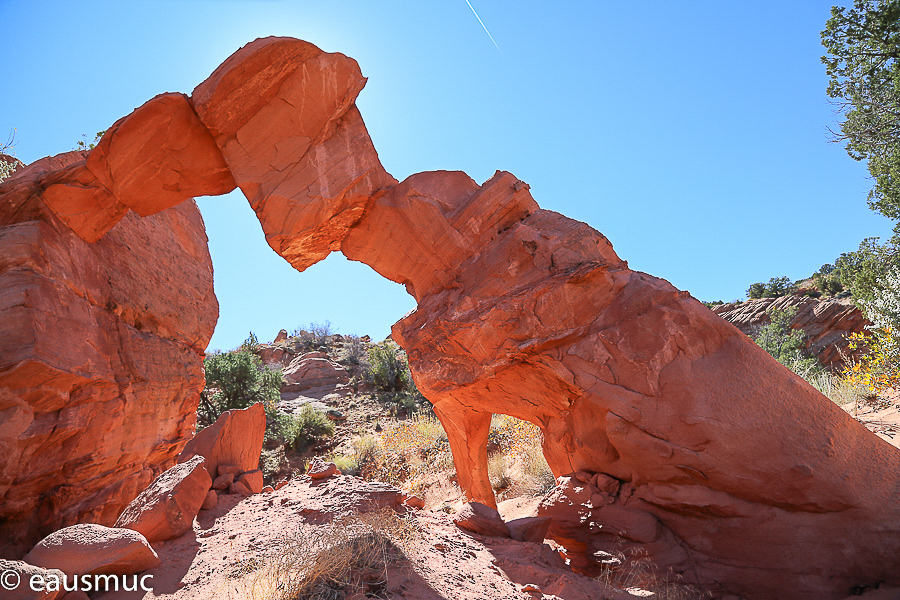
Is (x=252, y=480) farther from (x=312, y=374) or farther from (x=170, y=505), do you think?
(x=312, y=374)

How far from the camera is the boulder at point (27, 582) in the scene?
3.15 meters

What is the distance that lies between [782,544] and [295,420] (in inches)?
594

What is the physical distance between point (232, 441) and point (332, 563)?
4548mm

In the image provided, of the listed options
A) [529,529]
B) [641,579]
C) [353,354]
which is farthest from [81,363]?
[353,354]

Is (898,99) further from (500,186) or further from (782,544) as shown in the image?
(782,544)

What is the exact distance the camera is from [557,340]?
6.07 m

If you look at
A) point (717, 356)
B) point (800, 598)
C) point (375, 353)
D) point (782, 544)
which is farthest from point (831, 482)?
point (375, 353)

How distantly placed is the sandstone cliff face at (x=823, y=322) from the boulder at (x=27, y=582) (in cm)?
2499

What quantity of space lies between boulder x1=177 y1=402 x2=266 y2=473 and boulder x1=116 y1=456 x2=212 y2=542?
1.35 meters

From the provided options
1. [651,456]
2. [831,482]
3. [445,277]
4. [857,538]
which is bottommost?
[857,538]

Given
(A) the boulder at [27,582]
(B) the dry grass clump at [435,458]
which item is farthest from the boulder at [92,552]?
(B) the dry grass clump at [435,458]

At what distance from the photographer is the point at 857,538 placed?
14.8 feet

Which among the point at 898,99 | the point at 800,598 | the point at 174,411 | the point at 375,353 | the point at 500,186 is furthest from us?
the point at 375,353

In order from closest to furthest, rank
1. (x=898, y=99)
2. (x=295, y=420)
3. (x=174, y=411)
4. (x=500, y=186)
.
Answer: (x=500, y=186) → (x=174, y=411) → (x=898, y=99) → (x=295, y=420)
